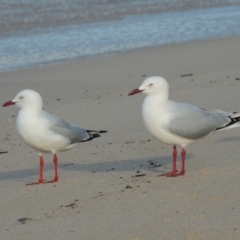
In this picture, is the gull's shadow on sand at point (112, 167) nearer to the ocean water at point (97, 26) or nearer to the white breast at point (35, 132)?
the white breast at point (35, 132)

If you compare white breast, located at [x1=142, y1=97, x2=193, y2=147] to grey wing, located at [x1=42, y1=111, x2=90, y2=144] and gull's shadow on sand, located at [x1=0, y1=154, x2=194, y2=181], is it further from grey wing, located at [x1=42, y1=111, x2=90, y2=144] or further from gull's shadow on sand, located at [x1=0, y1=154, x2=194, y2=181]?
grey wing, located at [x1=42, y1=111, x2=90, y2=144]

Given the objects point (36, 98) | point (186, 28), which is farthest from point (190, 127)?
point (186, 28)

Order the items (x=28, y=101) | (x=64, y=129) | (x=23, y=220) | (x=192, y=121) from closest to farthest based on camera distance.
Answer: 1. (x=23, y=220)
2. (x=192, y=121)
3. (x=28, y=101)
4. (x=64, y=129)

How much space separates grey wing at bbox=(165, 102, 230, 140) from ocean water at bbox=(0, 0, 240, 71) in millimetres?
6662

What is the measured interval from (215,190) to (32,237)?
4.90ft

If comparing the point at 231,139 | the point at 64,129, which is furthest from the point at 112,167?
the point at 231,139

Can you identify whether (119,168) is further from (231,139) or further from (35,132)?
(231,139)

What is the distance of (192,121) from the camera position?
643 cm

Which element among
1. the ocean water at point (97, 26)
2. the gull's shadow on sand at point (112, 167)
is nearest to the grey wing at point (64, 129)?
the gull's shadow on sand at point (112, 167)

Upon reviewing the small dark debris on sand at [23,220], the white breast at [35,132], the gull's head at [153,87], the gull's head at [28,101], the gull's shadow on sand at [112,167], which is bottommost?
the small dark debris on sand at [23,220]

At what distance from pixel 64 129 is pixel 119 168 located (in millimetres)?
610

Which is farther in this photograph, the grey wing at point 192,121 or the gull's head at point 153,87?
the gull's head at point 153,87

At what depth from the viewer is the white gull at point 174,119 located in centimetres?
629

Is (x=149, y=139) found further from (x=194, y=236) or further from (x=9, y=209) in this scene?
(x=194, y=236)
